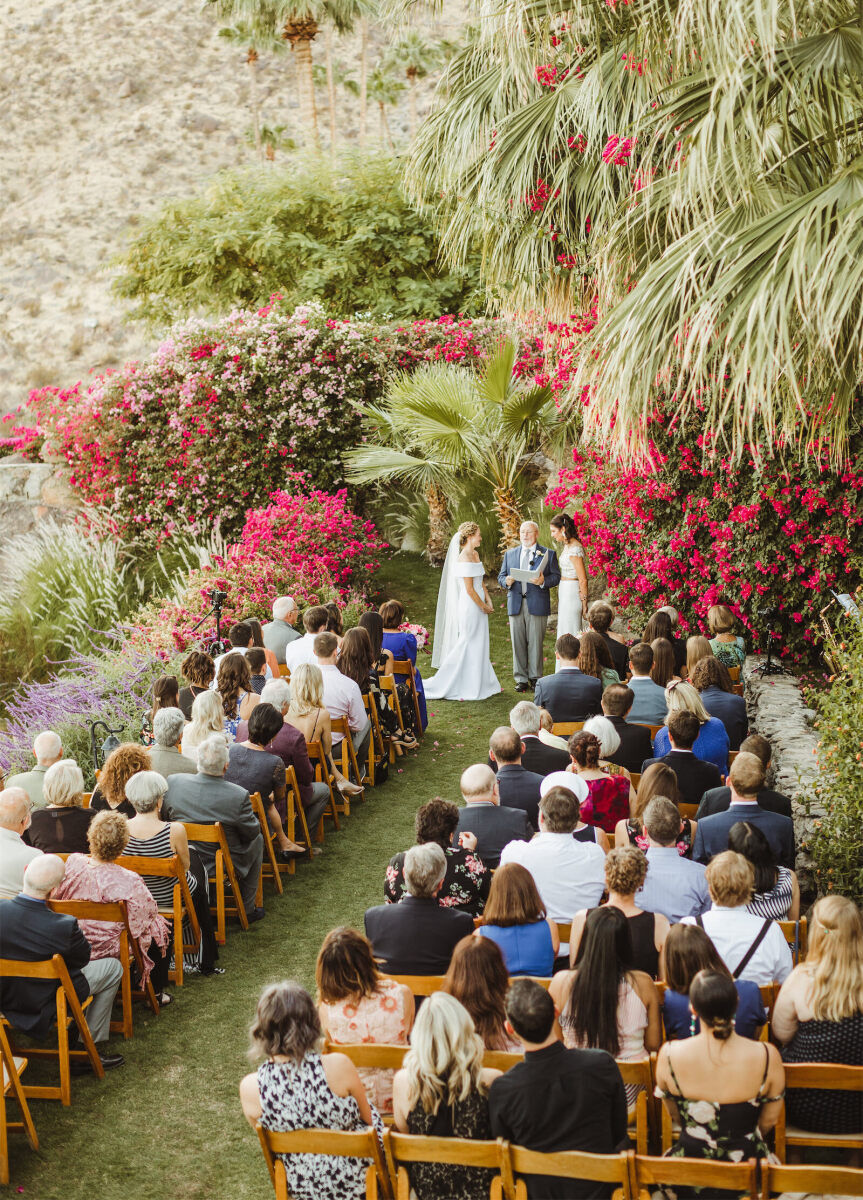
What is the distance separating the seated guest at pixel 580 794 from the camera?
18.6 ft

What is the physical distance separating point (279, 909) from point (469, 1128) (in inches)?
151

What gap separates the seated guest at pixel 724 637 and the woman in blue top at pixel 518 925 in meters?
4.99

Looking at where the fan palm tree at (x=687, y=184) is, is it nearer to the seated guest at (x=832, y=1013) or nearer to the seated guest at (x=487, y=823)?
the seated guest at (x=487, y=823)

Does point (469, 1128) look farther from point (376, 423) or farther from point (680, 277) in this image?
point (376, 423)

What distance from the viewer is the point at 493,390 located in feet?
41.8

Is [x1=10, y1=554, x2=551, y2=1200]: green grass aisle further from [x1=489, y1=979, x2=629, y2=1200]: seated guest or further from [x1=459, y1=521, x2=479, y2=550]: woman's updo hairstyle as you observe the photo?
[x1=459, y1=521, x2=479, y2=550]: woman's updo hairstyle

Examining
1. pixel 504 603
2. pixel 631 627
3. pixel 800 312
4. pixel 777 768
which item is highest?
pixel 800 312

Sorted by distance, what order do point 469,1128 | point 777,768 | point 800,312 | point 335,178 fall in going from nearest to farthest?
point 469,1128
point 800,312
point 777,768
point 335,178

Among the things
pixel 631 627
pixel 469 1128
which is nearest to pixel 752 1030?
pixel 469 1128

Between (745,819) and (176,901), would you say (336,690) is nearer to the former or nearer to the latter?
(176,901)

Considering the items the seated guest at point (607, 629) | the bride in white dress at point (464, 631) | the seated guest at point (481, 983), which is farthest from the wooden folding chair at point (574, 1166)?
the bride in white dress at point (464, 631)

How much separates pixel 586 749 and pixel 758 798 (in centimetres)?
94

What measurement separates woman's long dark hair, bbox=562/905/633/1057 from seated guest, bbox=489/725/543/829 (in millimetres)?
2102

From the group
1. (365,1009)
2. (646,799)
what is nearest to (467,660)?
(646,799)
